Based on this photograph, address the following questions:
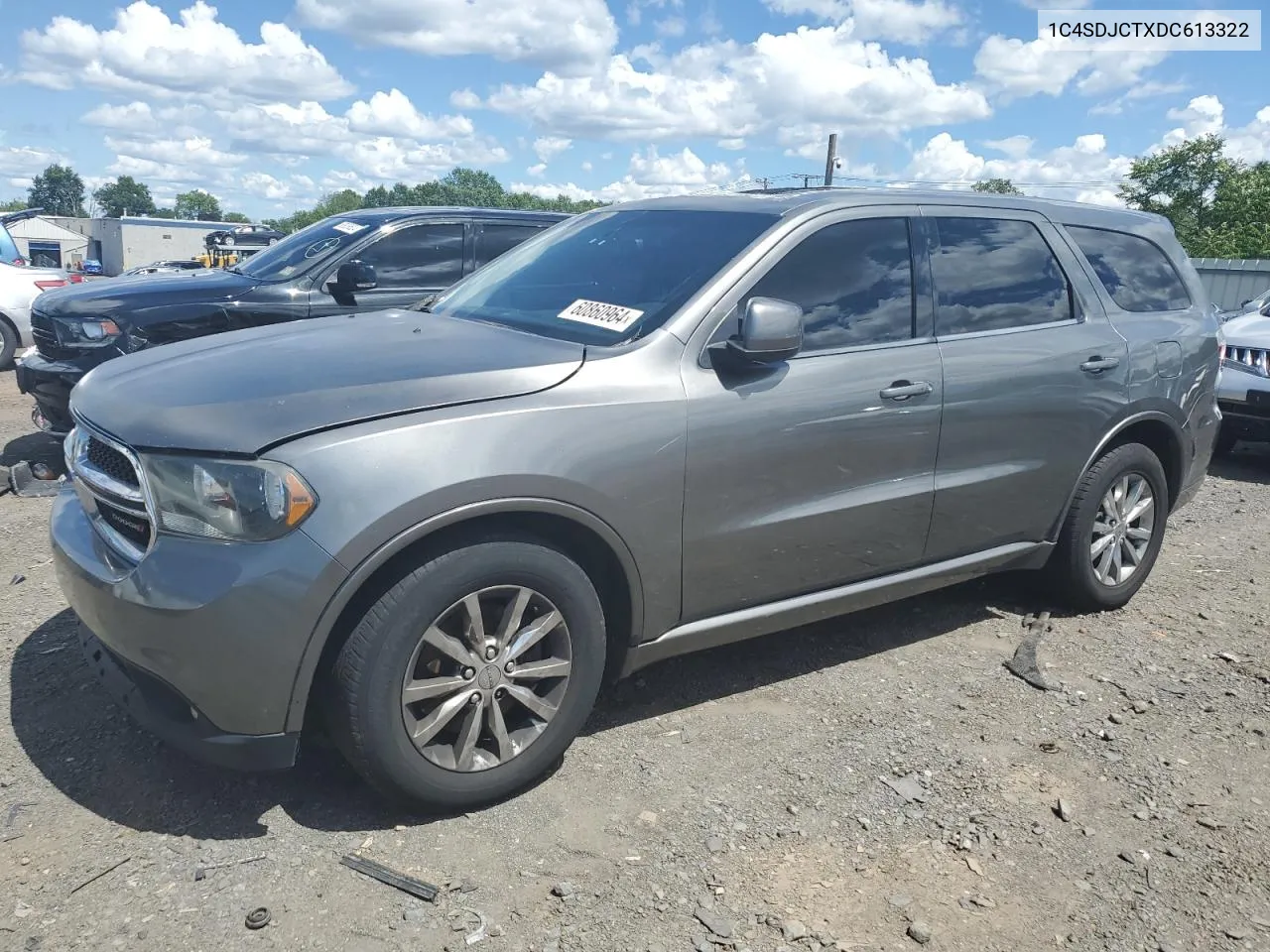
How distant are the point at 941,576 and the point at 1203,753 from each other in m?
1.09

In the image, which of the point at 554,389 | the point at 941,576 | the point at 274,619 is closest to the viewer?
the point at 274,619

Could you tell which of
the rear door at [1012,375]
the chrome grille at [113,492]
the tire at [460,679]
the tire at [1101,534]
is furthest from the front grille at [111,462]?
the tire at [1101,534]

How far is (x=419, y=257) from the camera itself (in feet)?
23.8

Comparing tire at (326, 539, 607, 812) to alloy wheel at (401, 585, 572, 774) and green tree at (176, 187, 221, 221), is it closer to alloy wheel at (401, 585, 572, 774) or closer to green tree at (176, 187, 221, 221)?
alloy wheel at (401, 585, 572, 774)

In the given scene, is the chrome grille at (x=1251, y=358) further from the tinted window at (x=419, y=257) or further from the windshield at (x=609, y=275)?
the windshield at (x=609, y=275)

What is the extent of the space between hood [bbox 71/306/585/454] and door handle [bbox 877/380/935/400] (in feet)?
3.84

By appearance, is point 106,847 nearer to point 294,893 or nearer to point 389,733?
point 294,893

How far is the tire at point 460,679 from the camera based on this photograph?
2732mm

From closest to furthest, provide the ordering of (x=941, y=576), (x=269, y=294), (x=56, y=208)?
(x=941, y=576) → (x=269, y=294) → (x=56, y=208)

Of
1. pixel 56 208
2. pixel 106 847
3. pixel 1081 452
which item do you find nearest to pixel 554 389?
pixel 106 847

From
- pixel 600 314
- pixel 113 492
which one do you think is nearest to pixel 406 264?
pixel 600 314

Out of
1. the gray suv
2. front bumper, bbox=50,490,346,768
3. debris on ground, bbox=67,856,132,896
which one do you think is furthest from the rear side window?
debris on ground, bbox=67,856,132,896

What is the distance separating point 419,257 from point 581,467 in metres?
4.72

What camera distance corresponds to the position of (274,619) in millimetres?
2598
